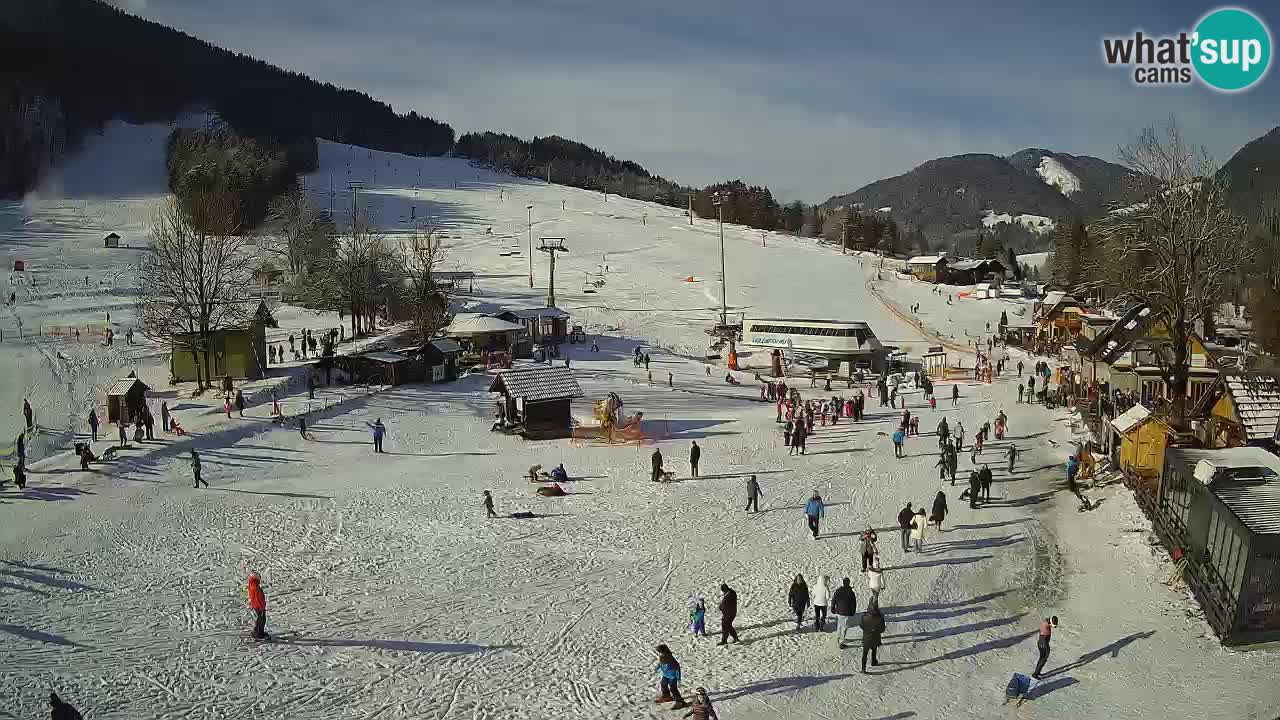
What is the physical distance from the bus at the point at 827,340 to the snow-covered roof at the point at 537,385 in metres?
17.0

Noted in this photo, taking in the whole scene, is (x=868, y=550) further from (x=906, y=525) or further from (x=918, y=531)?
(x=918, y=531)

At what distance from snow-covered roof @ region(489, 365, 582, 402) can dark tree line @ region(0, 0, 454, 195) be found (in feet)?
51.7

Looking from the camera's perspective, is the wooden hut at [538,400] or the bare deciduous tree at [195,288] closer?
the wooden hut at [538,400]

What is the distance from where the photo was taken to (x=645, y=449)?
24.8m

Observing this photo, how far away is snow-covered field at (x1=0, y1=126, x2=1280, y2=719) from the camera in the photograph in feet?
37.4

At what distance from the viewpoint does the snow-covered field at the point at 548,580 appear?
11.4 metres

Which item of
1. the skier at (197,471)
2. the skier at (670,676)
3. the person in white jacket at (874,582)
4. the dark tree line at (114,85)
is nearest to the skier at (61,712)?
the skier at (670,676)

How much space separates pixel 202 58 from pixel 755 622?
Result: 122m

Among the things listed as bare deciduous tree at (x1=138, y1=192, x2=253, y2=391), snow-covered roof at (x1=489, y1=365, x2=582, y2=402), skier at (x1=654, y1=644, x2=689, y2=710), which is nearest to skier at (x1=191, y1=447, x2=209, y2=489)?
snow-covered roof at (x1=489, y1=365, x2=582, y2=402)

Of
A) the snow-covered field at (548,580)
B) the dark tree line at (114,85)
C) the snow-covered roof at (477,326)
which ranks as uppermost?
the dark tree line at (114,85)

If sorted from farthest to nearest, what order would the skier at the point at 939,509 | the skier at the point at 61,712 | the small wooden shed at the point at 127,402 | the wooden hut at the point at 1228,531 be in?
the small wooden shed at the point at 127,402 < the skier at the point at 939,509 < the wooden hut at the point at 1228,531 < the skier at the point at 61,712

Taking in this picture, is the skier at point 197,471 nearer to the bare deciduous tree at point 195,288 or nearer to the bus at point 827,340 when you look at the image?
the bare deciduous tree at point 195,288

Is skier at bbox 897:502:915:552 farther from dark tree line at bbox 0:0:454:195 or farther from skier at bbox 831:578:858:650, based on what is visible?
dark tree line at bbox 0:0:454:195

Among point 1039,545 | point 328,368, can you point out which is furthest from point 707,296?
point 1039,545
